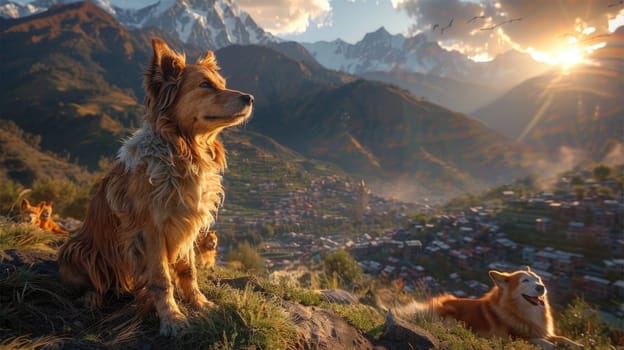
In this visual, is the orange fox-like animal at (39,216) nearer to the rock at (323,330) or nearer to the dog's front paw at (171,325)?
the dog's front paw at (171,325)

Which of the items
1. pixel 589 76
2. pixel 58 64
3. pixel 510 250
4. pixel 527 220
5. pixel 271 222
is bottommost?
pixel 271 222

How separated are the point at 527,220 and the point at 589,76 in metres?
137

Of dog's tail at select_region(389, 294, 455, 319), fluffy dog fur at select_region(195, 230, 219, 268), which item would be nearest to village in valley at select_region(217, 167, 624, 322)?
dog's tail at select_region(389, 294, 455, 319)

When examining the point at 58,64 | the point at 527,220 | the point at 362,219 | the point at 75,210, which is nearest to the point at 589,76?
the point at 362,219

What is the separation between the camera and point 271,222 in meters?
62.1

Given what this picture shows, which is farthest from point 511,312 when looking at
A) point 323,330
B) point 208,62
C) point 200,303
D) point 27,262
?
point 27,262

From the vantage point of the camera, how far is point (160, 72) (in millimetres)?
2951

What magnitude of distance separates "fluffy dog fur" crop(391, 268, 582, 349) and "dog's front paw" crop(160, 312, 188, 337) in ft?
11.1

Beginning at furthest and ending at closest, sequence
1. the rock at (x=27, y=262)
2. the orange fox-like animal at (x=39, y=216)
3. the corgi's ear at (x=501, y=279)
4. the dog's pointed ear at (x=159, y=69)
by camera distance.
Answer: the orange fox-like animal at (x=39, y=216) < the corgi's ear at (x=501, y=279) < the rock at (x=27, y=262) < the dog's pointed ear at (x=159, y=69)

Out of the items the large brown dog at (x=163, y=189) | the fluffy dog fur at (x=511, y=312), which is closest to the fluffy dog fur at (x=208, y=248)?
the large brown dog at (x=163, y=189)

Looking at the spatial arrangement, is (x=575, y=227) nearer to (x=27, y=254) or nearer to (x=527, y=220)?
(x=527, y=220)

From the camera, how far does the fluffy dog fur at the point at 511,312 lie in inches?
208

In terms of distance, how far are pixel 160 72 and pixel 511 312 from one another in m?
5.94

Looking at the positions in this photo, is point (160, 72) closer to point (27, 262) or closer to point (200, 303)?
point (200, 303)
